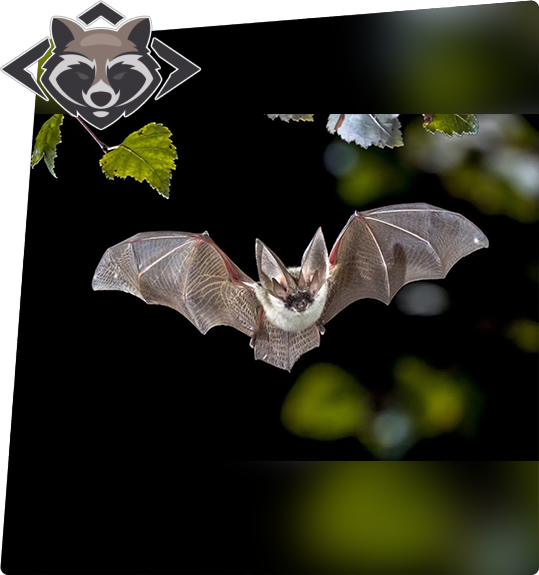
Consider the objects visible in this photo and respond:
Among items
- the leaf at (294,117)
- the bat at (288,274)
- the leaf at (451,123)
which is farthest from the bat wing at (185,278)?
the leaf at (451,123)

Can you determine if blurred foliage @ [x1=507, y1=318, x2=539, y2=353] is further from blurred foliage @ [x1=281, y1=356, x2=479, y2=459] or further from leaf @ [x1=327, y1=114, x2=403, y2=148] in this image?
leaf @ [x1=327, y1=114, x2=403, y2=148]

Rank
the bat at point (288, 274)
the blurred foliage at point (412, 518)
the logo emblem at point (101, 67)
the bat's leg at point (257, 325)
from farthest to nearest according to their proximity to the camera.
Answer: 1. the bat's leg at point (257, 325)
2. the bat at point (288, 274)
3. the logo emblem at point (101, 67)
4. the blurred foliage at point (412, 518)

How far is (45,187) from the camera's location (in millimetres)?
2189

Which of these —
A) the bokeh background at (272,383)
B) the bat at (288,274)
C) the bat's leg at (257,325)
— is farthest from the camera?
the bat's leg at (257,325)

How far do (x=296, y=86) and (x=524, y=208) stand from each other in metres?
0.86

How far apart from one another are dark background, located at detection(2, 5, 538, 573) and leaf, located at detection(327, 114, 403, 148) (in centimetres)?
6

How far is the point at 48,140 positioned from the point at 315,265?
43.3 inches

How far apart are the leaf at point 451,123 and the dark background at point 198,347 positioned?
190 mm

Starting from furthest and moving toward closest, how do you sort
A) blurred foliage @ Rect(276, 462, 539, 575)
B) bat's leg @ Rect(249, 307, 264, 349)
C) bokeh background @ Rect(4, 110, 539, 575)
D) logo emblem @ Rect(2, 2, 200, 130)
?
bat's leg @ Rect(249, 307, 264, 349), logo emblem @ Rect(2, 2, 200, 130), bokeh background @ Rect(4, 110, 539, 575), blurred foliage @ Rect(276, 462, 539, 575)

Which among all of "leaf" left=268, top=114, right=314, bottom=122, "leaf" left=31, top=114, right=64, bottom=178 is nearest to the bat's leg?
"leaf" left=268, top=114, right=314, bottom=122

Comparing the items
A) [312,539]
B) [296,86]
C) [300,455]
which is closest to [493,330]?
[300,455]

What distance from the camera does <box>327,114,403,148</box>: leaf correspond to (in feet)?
6.42

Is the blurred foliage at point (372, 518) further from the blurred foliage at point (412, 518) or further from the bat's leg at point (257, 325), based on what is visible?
the bat's leg at point (257, 325)

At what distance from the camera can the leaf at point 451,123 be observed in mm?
1903
